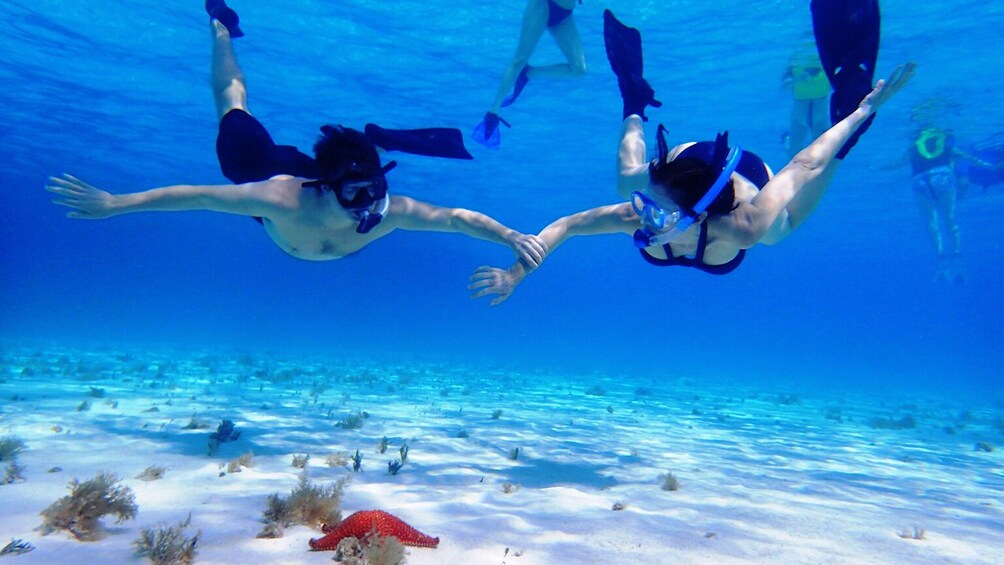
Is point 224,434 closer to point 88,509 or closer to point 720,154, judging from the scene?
point 88,509

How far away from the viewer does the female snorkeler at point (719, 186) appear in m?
4.34

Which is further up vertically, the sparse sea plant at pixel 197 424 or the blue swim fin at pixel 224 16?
the blue swim fin at pixel 224 16

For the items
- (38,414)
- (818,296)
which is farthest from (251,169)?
(818,296)

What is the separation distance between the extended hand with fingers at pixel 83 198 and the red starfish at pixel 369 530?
140 inches

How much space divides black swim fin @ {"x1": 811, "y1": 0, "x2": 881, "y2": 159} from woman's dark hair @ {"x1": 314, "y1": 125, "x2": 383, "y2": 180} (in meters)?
4.88

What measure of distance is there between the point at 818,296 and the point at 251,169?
135 metres

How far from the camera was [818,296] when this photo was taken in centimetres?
11831

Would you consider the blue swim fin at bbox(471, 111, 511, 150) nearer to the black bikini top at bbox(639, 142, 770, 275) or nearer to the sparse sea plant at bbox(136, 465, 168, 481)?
the black bikini top at bbox(639, 142, 770, 275)

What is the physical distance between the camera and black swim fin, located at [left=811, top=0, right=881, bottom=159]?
19.1 feet

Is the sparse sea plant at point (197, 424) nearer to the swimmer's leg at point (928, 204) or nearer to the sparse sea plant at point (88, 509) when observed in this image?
the sparse sea plant at point (88, 509)

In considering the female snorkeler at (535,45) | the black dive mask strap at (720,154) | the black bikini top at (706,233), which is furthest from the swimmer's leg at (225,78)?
the black dive mask strap at (720,154)

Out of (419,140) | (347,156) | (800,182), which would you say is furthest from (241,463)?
(800,182)

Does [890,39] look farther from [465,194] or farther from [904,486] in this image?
[465,194]

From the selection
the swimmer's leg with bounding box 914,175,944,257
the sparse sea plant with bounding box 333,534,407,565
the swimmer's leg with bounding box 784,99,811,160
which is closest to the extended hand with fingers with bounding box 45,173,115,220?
the sparse sea plant with bounding box 333,534,407,565
